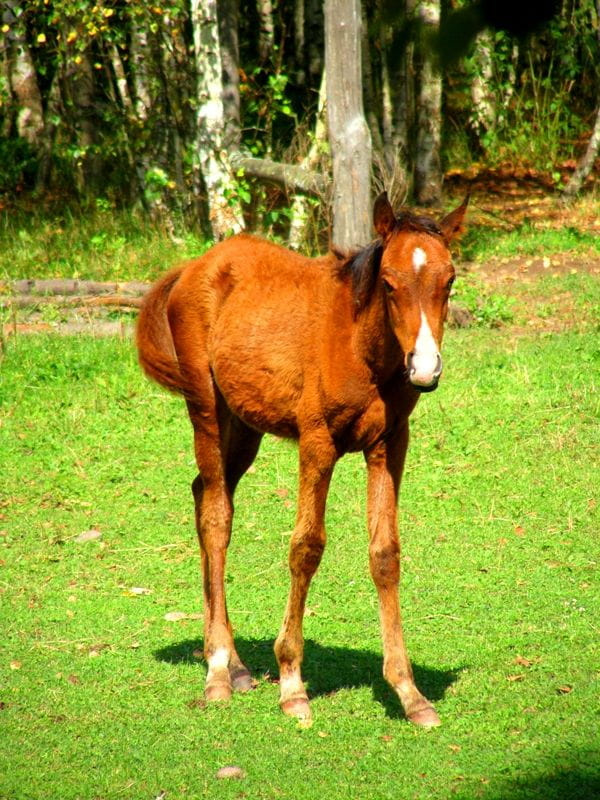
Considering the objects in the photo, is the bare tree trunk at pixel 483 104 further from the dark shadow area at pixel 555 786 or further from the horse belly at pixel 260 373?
the dark shadow area at pixel 555 786

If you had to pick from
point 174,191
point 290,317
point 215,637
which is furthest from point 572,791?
point 174,191

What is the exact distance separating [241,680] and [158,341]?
1863 mm

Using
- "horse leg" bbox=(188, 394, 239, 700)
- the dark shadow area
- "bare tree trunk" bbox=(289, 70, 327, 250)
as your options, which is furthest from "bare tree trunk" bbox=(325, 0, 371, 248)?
the dark shadow area

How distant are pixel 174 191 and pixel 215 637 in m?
9.92

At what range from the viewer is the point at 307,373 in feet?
16.7

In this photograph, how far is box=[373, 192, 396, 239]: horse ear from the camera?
461cm

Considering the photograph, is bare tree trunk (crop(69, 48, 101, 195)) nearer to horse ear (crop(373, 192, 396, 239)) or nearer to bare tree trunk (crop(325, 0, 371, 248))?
bare tree trunk (crop(325, 0, 371, 248))

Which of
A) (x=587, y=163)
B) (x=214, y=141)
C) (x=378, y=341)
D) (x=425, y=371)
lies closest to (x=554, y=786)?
(x=425, y=371)

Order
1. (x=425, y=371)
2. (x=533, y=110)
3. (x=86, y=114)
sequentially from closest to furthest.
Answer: (x=425, y=371) < (x=86, y=114) < (x=533, y=110)

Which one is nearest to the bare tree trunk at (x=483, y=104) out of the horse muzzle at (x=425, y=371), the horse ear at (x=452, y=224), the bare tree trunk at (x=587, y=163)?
the bare tree trunk at (x=587, y=163)

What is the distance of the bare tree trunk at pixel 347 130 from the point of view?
10.3m

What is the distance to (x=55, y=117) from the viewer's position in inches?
580

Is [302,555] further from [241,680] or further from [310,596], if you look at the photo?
[310,596]

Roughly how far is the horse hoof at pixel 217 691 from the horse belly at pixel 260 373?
1.28m
